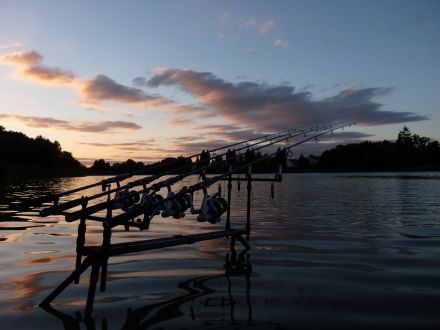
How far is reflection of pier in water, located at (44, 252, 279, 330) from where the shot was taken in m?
6.37

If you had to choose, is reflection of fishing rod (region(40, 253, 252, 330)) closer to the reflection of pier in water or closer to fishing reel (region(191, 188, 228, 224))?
the reflection of pier in water

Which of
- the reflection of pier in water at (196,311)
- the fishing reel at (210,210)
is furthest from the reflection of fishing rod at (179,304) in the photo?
the fishing reel at (210,210)

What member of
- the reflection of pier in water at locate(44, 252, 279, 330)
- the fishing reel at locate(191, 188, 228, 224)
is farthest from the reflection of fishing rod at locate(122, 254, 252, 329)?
the fishing reel at locate(191, 188, 228, 224)

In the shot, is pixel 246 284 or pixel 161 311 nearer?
pixel 161 311

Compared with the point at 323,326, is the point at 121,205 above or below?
above

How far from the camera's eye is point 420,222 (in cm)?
1906

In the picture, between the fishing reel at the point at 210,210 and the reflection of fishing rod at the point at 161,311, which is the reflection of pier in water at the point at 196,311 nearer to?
the reflection of fishing rod at the point at 161,311

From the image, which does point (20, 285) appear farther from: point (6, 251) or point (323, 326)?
point (323, 326)

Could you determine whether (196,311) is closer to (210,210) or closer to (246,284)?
(246,284)

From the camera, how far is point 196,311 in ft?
22.9

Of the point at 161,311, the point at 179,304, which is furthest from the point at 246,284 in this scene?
the point at 161,311

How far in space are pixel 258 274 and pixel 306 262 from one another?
184cm

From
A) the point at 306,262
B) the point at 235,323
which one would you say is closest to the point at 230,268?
the point at 306,262

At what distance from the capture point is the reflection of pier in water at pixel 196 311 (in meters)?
6.37
